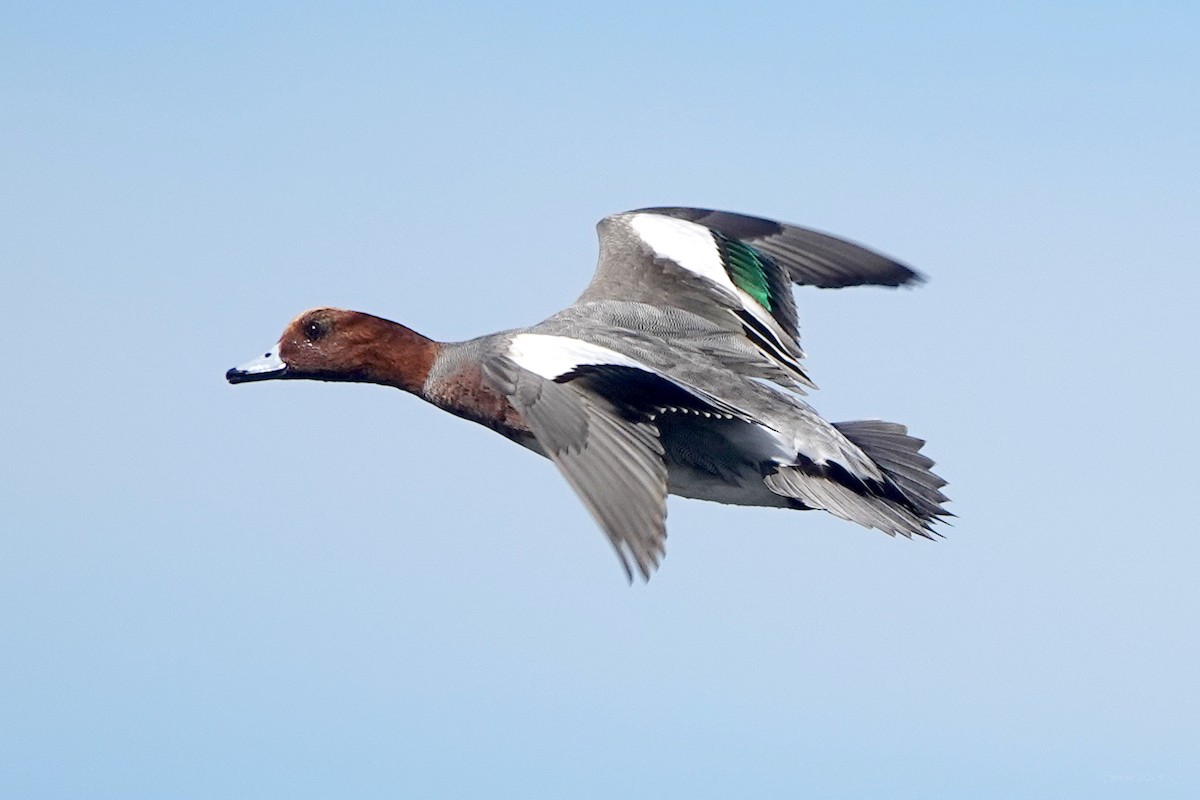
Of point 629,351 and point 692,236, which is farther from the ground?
point 692,236

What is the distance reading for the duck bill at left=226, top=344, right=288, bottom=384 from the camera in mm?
7539

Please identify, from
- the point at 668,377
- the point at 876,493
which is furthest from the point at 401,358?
the point at 876,493

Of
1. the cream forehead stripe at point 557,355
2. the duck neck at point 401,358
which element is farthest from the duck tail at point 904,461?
the duck neck at point 401,358

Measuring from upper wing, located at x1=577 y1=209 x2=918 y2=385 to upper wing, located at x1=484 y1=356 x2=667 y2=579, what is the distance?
5.28ft

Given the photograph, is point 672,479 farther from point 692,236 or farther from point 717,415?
point 692,236

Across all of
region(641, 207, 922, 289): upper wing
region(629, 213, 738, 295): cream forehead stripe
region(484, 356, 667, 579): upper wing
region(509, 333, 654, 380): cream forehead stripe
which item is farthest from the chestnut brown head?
region(641, 207, 922, 289): upper wing

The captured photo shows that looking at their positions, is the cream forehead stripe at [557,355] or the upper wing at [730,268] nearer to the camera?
the cream forehead stripe at [557,355]

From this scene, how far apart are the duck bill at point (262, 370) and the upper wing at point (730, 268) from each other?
4.72 feet

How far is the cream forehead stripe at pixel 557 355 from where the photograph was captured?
19.7ft

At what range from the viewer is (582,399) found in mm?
5836

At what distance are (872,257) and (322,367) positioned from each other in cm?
281

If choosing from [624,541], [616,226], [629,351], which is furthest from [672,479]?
[616,226]

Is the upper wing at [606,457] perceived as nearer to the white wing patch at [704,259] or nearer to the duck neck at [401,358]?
the duck neck at [401,358]

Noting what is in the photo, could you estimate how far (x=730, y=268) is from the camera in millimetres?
7934
